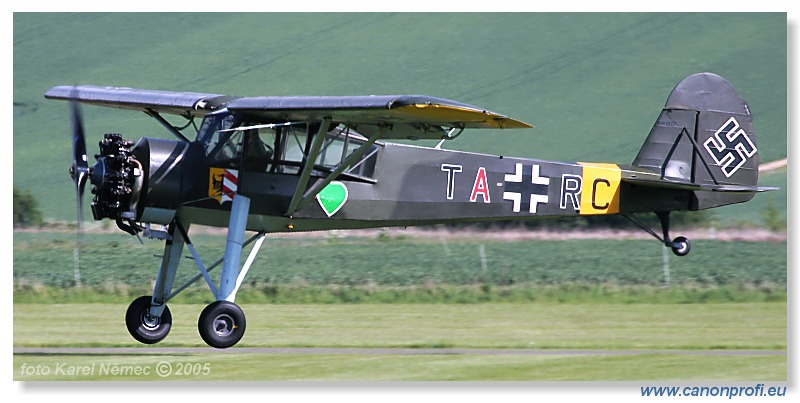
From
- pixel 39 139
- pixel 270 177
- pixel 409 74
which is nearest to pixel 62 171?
pixel 39 139

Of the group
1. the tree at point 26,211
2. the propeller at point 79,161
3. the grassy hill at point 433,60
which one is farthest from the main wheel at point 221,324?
the grassy hill at point 433,60

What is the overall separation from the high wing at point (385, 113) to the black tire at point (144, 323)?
281 cm

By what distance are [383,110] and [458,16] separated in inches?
786

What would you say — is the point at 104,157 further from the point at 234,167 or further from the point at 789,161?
the point at 789,161

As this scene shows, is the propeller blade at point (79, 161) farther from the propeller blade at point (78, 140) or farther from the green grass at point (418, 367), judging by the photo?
the green grass at point (418, 367)

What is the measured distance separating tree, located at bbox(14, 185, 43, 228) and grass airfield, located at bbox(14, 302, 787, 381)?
499cm

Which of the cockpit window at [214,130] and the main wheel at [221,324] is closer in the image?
the main wheel at [221,324]

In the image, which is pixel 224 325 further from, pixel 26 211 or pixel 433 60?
pixel 433 60

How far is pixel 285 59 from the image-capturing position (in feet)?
94.5

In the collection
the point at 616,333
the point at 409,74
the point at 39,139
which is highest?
the point at 409,74

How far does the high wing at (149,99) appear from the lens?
43.4ft

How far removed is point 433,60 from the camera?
94.8 feet

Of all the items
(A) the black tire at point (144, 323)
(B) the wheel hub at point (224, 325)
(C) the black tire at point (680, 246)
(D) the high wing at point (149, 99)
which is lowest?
(A) the black tire at point (144, 323)

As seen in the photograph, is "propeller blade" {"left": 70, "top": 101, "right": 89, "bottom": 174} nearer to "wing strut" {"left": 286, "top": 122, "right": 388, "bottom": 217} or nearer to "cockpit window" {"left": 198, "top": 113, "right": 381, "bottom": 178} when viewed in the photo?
"cockpit window" {"left": 198, "top": 113, "right": 381, "bottom": 178}
